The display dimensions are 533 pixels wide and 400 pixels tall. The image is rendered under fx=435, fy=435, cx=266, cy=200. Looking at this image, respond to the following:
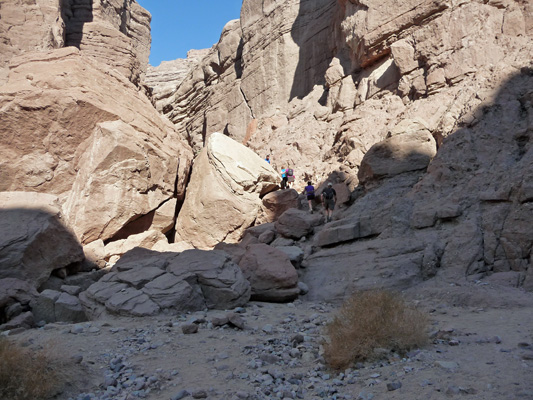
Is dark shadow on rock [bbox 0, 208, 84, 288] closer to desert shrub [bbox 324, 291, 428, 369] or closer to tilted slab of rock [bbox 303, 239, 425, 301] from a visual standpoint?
tilted slab of rock [bbox 303, 239, 425, 301]

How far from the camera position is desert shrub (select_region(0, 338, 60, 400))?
12.0 feet

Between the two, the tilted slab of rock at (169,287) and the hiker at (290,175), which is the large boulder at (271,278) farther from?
the hiker at (290,175)

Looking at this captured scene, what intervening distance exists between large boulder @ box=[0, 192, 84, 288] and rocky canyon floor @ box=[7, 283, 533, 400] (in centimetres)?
296

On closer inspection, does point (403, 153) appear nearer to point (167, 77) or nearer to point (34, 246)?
point (34, 246)

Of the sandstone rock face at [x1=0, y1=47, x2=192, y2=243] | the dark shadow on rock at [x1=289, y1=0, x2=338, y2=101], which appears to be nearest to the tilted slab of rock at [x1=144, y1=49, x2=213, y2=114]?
the dark shadow on rock at [x1=289, y1=0, x2=338, y2=101]

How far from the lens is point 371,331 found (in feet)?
15.2

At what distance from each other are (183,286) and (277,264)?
2003 millimetres

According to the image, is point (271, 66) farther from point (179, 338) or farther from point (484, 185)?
point (179, 338)

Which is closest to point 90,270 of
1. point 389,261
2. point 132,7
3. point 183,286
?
point 183,286

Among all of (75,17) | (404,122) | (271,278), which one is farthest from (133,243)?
(75,17)

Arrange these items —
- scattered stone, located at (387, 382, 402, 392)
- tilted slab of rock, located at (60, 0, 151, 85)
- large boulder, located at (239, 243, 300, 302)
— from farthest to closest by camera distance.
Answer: tilted slab of rock, located at (60, 0, 151, 85) < large boulder, located at (239, 243, 300, 302) < scattered stone, located at (387, 382, 402, 392)

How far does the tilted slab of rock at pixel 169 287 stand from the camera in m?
6.88

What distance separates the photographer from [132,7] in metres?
36.9

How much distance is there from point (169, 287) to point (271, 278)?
1.95m
